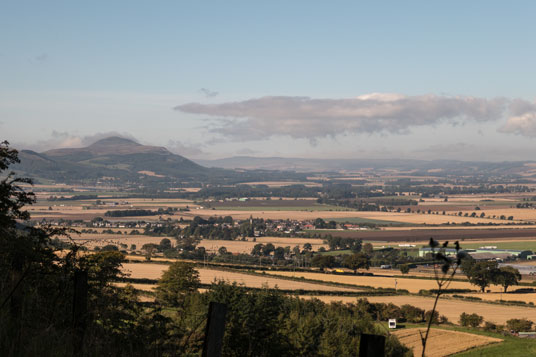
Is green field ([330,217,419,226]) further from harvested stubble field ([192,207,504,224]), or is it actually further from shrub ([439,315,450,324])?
shrub ([439,315,450,324])

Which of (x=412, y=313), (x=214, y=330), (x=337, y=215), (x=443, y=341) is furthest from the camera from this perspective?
(x=337, y=215)

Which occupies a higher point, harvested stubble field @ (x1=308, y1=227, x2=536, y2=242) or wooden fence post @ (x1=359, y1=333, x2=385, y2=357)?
wooden fence post @ (x1=359, y1=333, x2=385, y2=357)

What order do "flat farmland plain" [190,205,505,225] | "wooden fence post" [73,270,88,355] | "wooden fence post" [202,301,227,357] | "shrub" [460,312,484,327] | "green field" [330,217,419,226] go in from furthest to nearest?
"flat farmland plain" [190,205,505,225], "green field" [330,217,419,226], "shrub" [460,312,484,327], "wooden fence post" [73,270,88,355], "wooden fence post" [202,301,227,357]

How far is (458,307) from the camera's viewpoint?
4825 cm

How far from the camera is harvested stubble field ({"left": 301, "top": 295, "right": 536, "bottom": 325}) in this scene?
44.4 m

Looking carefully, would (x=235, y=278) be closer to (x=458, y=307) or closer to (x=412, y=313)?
(x=412, y=313)

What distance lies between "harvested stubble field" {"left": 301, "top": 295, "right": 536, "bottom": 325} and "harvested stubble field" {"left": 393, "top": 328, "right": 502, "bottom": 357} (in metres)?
4.67

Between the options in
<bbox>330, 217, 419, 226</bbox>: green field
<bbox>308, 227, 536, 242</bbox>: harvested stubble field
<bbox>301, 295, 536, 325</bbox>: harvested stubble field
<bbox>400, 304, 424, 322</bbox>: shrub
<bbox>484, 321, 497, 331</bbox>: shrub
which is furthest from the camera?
<bbox>330, 217, 419, 226</bbox>: green field

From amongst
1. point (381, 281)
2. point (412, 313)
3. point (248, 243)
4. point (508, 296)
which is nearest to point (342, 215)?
point (248, 243)

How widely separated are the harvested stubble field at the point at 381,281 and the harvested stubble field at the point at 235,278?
181 inches

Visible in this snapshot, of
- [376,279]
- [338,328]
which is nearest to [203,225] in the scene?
[376,279]

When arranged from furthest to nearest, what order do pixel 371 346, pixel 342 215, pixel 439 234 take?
pixel 342 215, pixel 439 234, pixel 371 346

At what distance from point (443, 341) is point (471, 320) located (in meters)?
6.70

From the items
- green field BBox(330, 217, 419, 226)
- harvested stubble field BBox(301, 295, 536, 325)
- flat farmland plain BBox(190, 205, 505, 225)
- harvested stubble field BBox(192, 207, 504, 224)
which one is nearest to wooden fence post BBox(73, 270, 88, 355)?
harvested stubble field BBox(301, 295, 536, 325)
